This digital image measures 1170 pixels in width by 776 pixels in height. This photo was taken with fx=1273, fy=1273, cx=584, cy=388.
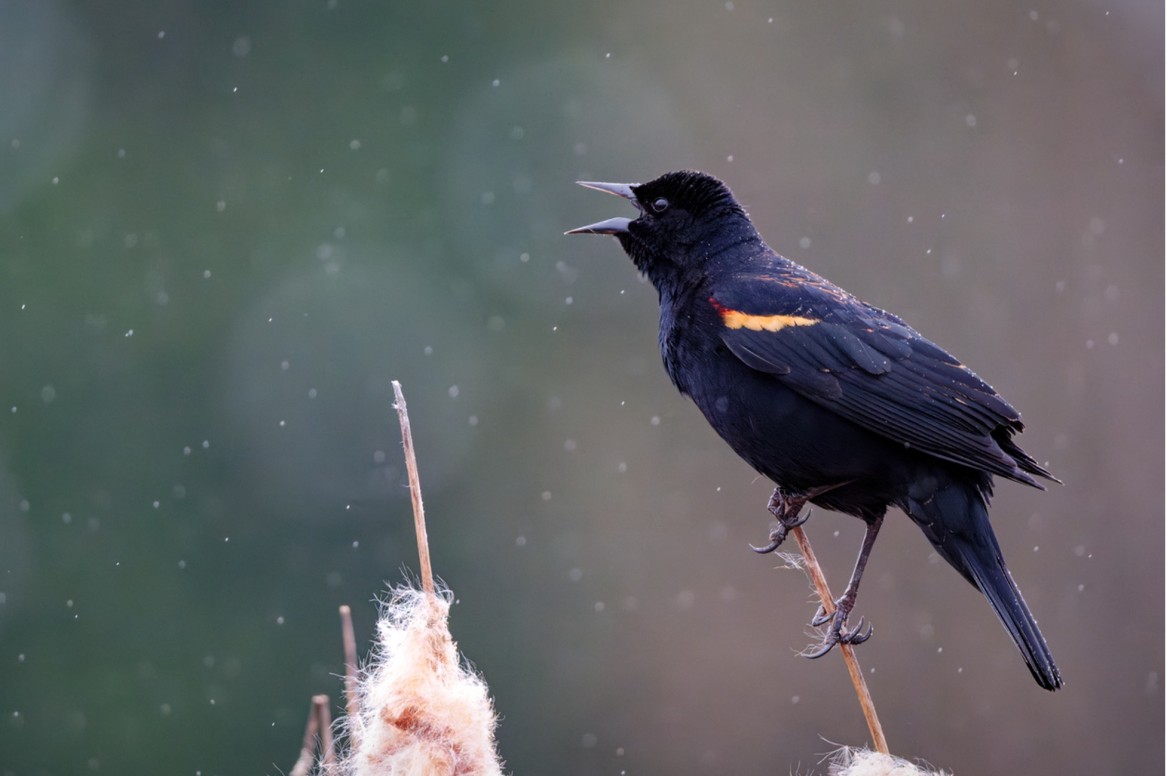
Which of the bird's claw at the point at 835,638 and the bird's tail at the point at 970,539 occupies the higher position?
the bird's tail at the point at 970,539

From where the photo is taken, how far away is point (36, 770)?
723cm

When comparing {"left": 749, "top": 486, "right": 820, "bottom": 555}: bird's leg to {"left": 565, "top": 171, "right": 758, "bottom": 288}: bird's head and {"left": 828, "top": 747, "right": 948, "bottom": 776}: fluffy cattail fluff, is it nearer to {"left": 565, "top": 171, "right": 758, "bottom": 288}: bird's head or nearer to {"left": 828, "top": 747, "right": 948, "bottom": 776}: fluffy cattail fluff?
{"left": 565, "top": 171, "right": 758, "bottom": 288}: bird's head

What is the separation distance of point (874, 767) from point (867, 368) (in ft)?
4.16

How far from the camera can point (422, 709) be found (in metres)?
1.68

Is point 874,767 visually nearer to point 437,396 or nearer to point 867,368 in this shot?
point 867,368

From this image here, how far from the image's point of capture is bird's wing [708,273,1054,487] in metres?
2.69

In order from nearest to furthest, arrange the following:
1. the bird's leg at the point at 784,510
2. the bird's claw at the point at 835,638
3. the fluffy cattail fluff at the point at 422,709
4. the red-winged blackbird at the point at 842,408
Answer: the fluffy cattail fluff at the point at 422,709
the bird's claw at the point at 835,638
the red-winged blackbird at the point at 842,408
the bird's leg at the point at 784,510

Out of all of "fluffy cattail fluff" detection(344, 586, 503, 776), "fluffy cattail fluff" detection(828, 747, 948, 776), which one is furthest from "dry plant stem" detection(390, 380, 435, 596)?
"fluffy cattail fluff" detection(828, 747, 948, 776)

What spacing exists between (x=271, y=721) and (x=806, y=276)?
5015 millimetres

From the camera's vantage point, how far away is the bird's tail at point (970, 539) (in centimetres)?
252

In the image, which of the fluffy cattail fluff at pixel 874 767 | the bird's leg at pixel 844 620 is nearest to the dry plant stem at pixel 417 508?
the fluffy cattail fluff at pixel 874 767

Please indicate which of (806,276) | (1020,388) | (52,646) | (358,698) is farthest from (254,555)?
(358,698)

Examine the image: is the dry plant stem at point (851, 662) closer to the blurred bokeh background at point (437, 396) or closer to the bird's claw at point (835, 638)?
the bird's claw at point (835, 638)

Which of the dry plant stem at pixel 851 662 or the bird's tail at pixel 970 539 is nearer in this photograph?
the dry plant stem at pixel 851 662
